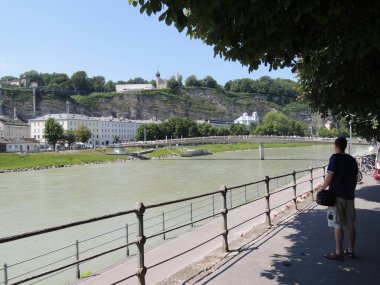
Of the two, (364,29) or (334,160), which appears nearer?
(364,29)

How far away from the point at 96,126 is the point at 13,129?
25447 millimetres

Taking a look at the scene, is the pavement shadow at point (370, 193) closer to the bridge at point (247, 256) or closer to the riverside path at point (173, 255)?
the bridge at point (247, 256)

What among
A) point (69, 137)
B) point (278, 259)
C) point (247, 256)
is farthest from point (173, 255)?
point (69, 137)

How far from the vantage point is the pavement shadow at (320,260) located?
4988 millimetres

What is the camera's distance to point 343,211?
5.70 meters

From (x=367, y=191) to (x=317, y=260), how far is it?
8180 millimetres

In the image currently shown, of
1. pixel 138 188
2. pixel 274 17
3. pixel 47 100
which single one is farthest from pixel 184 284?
pixel 47 100

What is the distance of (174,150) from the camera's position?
319 feet

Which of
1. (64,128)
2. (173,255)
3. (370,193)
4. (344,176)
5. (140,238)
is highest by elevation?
(64,128)

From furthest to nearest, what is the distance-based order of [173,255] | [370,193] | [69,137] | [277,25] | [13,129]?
[13,129] → [69,137] → [370,193] → [173,255] → [277,25]

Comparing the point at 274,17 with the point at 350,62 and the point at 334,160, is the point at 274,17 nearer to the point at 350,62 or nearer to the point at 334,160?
the point at 334,160

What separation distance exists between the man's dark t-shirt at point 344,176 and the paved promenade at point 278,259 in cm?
94

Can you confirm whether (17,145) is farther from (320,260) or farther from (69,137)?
(320,260)

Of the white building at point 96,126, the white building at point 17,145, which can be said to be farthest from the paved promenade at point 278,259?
the white building at point 96,126
